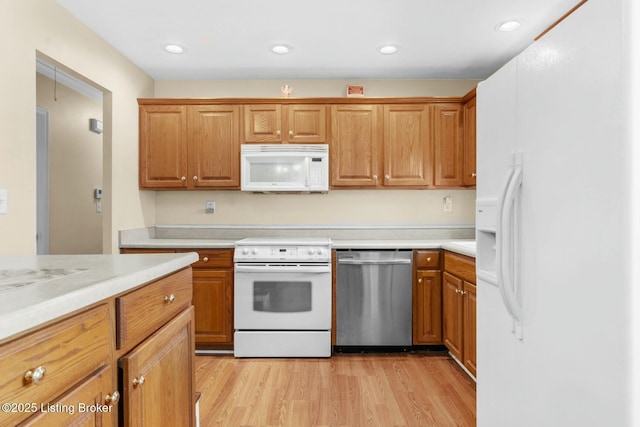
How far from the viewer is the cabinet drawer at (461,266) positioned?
98.0 inches

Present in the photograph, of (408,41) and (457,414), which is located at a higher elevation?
(408,41)

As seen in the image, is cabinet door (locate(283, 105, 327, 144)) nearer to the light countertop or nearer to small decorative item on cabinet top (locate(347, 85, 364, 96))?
small decorative item on cabinet top (locate(347, 85, 364, 96))

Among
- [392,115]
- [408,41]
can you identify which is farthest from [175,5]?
[392,115]

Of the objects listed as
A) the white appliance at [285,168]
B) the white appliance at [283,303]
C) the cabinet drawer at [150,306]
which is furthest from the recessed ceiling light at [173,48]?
the cabinet drawer at [150,306]

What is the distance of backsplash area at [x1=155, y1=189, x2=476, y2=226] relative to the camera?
371 centimetres

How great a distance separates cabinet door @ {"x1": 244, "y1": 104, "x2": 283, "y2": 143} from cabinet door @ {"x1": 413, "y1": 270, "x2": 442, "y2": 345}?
69.2 inches

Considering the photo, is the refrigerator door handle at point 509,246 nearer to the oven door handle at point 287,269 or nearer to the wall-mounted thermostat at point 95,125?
the oven door handle at point 287,269

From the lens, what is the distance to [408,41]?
2.91m

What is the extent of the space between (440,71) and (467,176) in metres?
1.01

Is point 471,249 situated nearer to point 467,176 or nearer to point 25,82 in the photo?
point 467,176

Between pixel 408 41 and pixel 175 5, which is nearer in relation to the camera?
pixel 175 5

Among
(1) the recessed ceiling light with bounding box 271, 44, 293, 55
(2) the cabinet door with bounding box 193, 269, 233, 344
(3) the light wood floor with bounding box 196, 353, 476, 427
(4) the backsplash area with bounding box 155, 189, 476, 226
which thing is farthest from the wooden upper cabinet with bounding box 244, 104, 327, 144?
(3) the light wood floor with bounding box 196, 353, 476, 427

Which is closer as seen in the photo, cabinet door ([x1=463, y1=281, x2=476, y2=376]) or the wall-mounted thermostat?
cabinet door ([x1=463, y1=281, x2=476, y2=376])

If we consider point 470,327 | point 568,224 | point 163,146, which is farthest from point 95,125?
point 568,224
